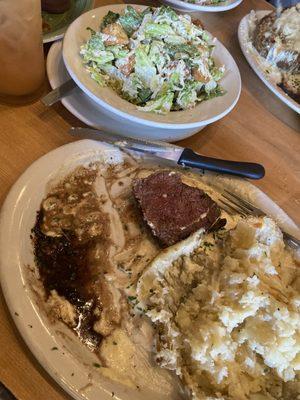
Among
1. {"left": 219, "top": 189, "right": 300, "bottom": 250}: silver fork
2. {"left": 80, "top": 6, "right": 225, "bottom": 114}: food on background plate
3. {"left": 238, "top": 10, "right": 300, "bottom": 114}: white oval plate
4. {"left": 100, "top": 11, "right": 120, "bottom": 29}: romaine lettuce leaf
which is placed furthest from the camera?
{"left": 238, "top": 10, "right": 300, "bottom": 114}: white oval plate

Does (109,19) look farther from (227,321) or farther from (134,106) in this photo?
(227,321)

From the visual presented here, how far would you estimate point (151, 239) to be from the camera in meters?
1.31

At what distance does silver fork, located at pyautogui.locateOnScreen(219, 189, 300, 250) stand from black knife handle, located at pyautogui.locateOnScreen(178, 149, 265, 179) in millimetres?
76

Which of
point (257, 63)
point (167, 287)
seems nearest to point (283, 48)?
point (257, 63)

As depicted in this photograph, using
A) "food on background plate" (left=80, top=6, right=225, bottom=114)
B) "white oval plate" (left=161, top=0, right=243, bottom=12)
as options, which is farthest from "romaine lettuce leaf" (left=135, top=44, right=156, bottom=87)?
"white oval plate" (left=161, top=0, right=243, bottom=12)

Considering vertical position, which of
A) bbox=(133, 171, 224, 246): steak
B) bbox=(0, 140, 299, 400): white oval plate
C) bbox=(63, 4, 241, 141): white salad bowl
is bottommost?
bbox=(0, 140, 299, 400): white oval plate

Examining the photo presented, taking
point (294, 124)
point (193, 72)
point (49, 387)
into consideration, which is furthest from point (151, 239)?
point (294, 124)

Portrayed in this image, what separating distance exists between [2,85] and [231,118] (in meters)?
0.89

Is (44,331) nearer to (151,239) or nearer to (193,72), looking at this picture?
(151,239)

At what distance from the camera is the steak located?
128 cm

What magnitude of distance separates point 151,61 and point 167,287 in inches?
31.7

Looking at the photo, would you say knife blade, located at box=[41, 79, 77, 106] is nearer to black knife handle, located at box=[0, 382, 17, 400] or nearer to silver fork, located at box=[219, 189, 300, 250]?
silver fork, located at box=[219, 189, 300, 250]

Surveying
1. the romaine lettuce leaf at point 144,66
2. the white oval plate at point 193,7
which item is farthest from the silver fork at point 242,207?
the white oval plate at point 193,7

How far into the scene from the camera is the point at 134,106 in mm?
1433
